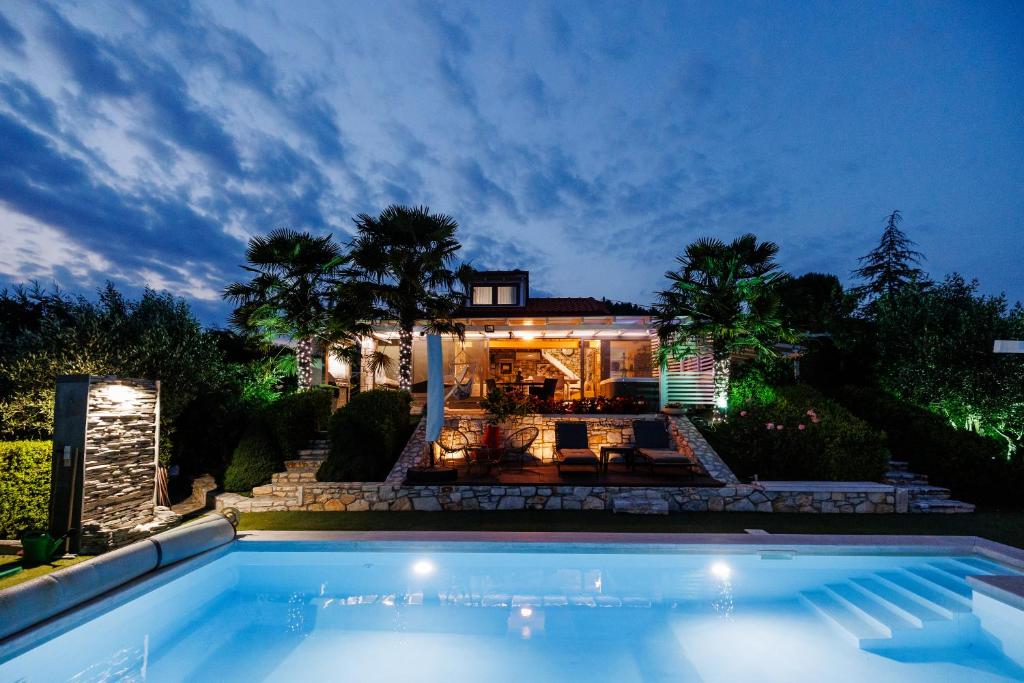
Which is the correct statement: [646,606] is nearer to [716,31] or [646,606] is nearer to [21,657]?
[21,657]

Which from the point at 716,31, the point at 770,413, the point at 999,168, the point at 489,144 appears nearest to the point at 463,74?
the point at 489,144

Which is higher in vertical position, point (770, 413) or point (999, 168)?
point (999, 168)

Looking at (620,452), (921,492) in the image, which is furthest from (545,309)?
(921,492)

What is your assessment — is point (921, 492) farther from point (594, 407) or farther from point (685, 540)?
point (594, 407)

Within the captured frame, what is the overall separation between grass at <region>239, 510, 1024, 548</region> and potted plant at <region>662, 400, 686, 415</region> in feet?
14.0

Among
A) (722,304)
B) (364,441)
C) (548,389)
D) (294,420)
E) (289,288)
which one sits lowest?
(364,441)

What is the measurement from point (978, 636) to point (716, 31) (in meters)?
15.6

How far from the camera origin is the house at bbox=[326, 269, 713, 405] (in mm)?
14484

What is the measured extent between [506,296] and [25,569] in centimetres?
1412

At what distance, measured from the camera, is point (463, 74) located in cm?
1658

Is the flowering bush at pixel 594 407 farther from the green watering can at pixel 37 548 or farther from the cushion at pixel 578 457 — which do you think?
the green watering can at pixel 37 548

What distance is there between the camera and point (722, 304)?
11883 millimetres

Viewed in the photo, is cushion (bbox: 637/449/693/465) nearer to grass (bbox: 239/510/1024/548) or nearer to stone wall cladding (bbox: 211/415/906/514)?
stone wall cladding (bbox: 211/415/906/514)

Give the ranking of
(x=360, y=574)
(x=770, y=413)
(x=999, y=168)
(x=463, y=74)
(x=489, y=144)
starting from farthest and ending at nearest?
(x=999, y=168), (x=489, y=144), (x=463, y=74), (x=770, y=413), (x=360, y=574)
